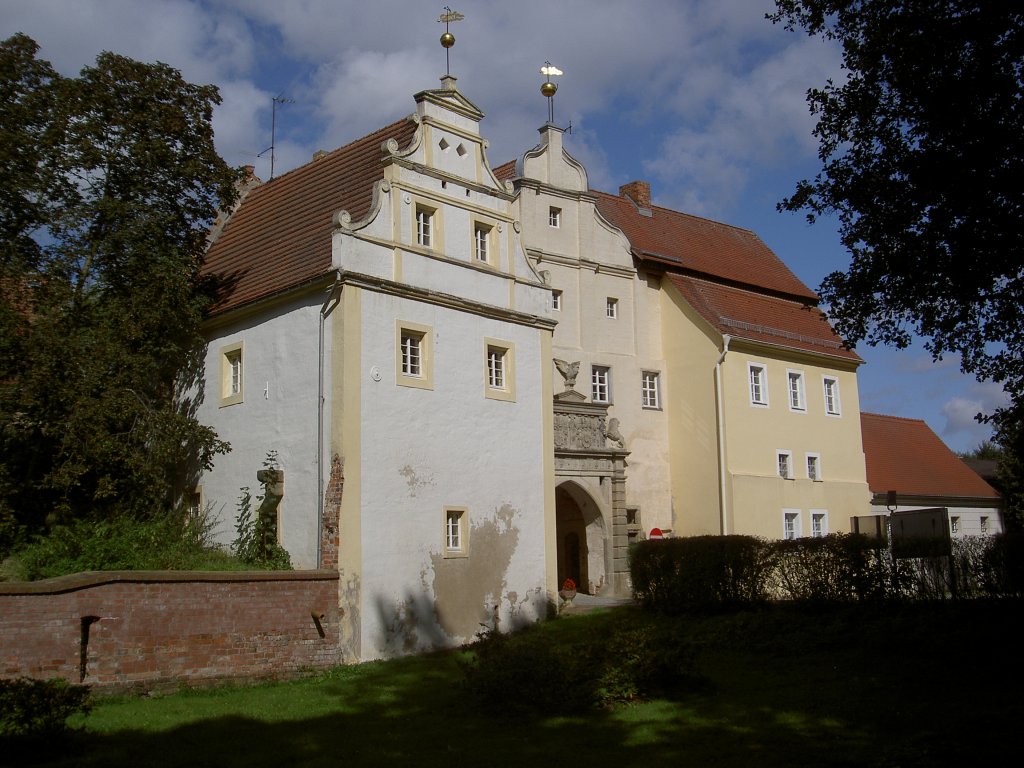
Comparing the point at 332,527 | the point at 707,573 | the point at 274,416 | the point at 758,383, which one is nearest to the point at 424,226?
the point at 274,416

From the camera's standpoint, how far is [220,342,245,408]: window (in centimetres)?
2230

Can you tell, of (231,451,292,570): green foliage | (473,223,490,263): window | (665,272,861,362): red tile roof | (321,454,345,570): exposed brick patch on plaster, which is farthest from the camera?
(665,272,861,362): red tile roof

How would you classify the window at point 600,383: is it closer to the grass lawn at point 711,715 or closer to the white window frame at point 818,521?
the white window frame at point 818,521

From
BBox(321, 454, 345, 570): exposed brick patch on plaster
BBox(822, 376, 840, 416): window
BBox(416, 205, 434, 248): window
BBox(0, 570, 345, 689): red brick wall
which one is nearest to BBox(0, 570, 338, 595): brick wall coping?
BBox(0, 570, 345, 689): red brick wall

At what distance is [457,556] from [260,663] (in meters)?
4.75

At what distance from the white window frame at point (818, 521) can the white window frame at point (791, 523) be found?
0.75 metres

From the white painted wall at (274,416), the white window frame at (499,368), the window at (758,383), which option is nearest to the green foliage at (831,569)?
the white window frame at (499,368)

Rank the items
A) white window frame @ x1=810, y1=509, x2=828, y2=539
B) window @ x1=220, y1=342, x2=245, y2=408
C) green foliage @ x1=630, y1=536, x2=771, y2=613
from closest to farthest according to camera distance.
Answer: green foliage @ x1=630, y1=536, x2=771, y2=613
window @ x1=220, y1=342, x2=245, y2=408
white window frame @ x1=810, y1=509, x2=828, y2=539

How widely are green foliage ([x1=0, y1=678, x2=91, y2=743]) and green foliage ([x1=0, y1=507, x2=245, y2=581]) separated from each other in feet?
20.7

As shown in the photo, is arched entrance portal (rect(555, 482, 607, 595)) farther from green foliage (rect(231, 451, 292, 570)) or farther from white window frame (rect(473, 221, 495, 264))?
green foliage (rect(231, 451, 292, 570))

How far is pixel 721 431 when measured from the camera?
2972 centimetres

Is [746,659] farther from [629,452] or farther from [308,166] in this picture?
[308,166]

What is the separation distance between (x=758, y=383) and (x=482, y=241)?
11731 millimetres

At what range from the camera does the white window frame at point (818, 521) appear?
106ft
